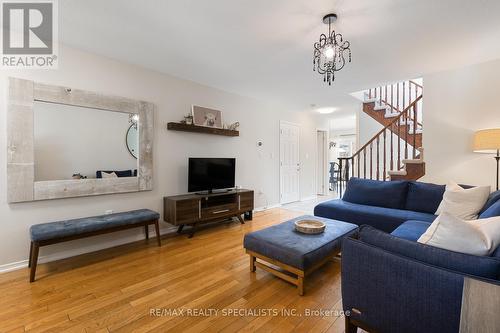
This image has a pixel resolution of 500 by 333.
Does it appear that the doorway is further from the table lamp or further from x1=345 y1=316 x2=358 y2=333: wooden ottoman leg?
x1=345 y1=316 x2=358 y2=333: wooden ottoman leg

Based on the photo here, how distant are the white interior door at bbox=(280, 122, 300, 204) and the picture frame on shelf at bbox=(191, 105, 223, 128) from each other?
197 centimetres

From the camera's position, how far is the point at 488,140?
2.87 metres

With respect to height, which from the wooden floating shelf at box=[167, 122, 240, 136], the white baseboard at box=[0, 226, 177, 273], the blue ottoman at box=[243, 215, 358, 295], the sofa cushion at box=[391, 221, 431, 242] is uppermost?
the wooden floating shelf at box=[167, 122, 240, 136]

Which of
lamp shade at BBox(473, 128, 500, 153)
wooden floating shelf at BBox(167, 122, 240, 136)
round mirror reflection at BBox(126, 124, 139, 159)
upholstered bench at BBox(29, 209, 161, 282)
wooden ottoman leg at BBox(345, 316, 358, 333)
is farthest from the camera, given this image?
wooden floating shelf at BBox(167, 122, 240, 136)

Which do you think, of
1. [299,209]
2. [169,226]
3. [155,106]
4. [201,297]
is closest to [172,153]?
[155,106]

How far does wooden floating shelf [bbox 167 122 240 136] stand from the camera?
364cm

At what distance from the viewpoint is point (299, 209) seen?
5.33m

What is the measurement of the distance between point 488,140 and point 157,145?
4.48 meters

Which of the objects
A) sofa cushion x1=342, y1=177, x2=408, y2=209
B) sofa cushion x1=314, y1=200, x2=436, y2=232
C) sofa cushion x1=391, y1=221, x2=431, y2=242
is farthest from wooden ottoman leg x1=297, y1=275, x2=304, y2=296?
sofa cushion x1=342, y1=177, x2=408, y2=209

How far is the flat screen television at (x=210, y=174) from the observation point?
12.2 feet

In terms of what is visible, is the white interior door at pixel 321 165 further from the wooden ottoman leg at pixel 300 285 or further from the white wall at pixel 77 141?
the white wall at pixel 77 141

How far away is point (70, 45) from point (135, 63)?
0.73m

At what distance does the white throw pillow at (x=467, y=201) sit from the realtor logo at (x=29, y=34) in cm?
441

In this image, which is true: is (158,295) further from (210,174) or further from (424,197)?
(424,197)
